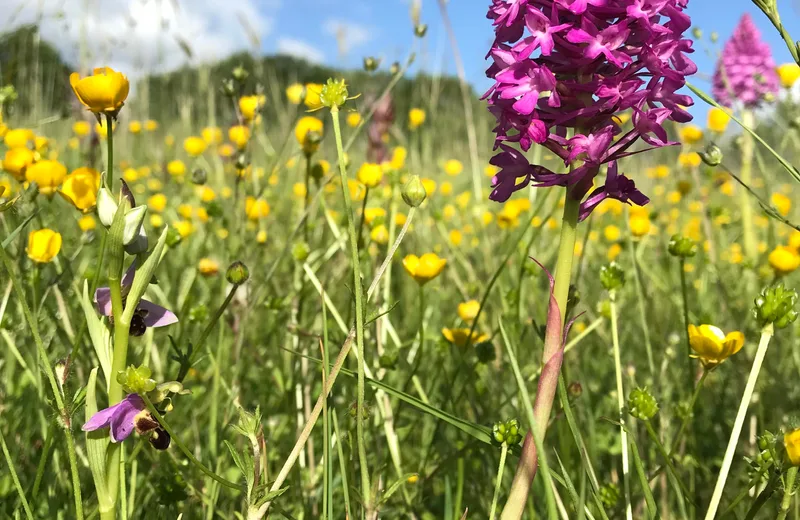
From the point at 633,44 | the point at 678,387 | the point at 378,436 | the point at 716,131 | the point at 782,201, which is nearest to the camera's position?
the point at 633,44

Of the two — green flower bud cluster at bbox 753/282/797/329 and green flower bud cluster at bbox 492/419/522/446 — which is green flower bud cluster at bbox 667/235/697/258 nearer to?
green flower bud cluster at bbox 753/282/797/329

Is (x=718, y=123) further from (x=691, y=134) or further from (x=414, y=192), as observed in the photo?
(x=414, y=192)

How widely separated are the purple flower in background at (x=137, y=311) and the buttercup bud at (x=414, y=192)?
1.02ft

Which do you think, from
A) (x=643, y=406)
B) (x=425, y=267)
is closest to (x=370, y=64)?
→ (x=425, y=267)

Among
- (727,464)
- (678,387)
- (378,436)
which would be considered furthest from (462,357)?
(678,387)

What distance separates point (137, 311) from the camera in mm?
673

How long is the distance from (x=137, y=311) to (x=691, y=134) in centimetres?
234

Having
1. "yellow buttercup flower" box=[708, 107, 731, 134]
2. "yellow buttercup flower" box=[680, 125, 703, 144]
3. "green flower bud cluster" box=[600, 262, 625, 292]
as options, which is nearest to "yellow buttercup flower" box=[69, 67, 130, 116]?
"green flower bud cluster" box=[600, 262, 625, 292]

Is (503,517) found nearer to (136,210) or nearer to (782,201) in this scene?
(136,210)

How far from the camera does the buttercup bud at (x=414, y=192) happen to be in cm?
79

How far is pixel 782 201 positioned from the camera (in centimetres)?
272

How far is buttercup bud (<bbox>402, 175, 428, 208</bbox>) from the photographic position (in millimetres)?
785

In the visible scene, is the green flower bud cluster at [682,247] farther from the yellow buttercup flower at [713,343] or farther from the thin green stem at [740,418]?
the thin green stem at [740,418]

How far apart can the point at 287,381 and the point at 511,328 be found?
0.52 m
